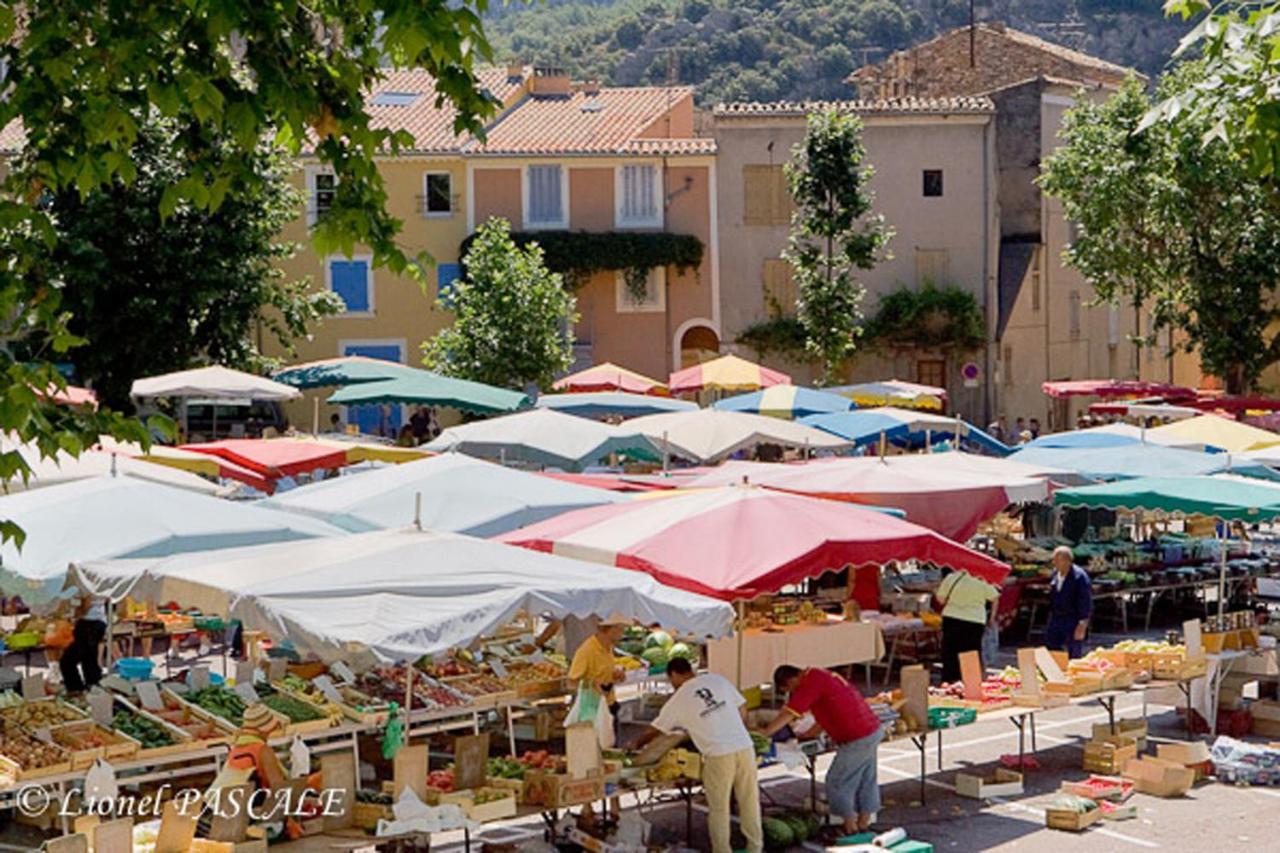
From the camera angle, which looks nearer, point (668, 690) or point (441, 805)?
point (441, 805)

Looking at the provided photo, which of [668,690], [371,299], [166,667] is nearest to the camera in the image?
[668,690]

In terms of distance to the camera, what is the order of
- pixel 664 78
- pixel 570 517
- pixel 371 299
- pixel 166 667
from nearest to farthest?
pixel 570 517 → pixel 166 667 → pixel 371 299 → pixel 664 78

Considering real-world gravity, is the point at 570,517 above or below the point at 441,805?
above

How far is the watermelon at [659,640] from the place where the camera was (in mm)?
16172

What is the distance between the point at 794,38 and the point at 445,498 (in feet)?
363

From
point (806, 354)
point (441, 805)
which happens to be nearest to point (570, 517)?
point (441, 805)

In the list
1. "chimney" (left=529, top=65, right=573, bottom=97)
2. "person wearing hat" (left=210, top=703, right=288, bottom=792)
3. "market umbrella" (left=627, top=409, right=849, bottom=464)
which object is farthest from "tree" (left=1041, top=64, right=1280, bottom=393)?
"person wearing hat" (left=210, top=703, right=288, bottom=792)

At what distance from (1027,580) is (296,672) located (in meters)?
9.13

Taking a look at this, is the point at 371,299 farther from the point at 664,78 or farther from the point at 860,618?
the point at 664,78

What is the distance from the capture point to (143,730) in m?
12.1

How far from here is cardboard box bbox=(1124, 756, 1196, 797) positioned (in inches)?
536

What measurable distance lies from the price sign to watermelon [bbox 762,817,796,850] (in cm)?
408

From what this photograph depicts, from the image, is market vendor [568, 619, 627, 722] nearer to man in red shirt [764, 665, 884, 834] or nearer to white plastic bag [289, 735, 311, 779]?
man in red shirt [764, 665, 884, 834]

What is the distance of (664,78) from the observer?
114688 mm
